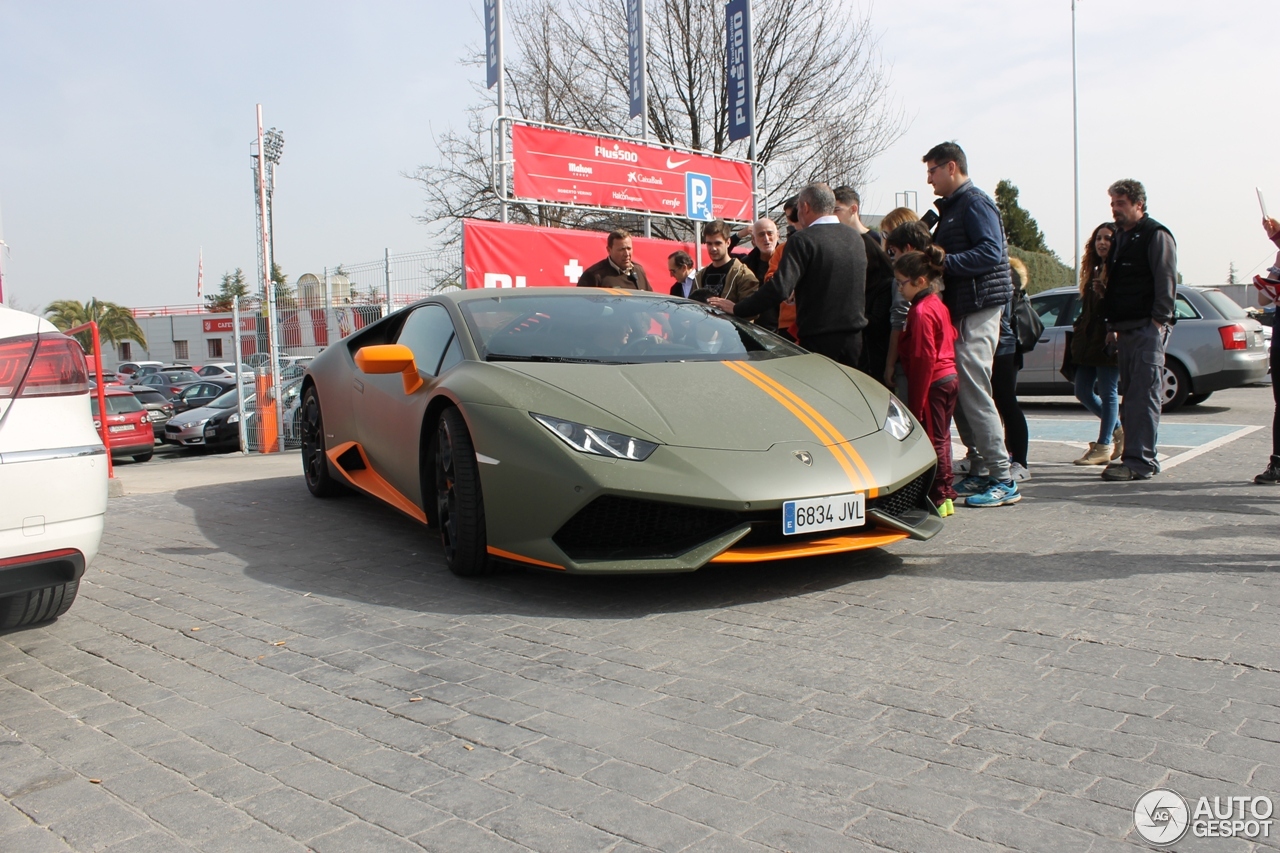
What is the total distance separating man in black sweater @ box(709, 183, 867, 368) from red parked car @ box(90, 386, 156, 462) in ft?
48.7

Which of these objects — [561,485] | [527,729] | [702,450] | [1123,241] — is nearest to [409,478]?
[561,485]

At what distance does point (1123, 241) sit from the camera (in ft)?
20.0

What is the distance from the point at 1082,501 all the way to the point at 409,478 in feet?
11.6

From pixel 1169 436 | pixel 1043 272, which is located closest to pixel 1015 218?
pixel 1043 272

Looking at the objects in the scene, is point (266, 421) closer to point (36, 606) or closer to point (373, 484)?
point (373, 484)

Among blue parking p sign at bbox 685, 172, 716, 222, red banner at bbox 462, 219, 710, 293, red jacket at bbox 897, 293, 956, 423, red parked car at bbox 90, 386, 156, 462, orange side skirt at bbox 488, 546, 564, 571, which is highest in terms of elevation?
blue parking p sign at bbox 685, 172, 716, 222

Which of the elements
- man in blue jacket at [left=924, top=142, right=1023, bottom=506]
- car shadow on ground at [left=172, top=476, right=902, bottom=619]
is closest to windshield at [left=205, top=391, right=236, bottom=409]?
car shadow on ground at [left=172, top=476, right=902, bottom=619]

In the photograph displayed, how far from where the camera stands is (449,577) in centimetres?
417

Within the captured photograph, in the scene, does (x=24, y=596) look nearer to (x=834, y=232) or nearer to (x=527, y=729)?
(x=527, y=729)

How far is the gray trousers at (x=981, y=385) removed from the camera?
5.41 metres

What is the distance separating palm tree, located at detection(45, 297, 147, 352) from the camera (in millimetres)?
58469

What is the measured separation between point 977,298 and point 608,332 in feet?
7.14

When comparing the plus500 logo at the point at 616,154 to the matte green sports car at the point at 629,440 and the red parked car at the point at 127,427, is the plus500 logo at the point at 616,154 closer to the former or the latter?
the red parked car at the point at 127,427

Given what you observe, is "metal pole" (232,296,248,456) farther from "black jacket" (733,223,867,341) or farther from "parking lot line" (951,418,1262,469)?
"black jacket" (733,223,867,341)
